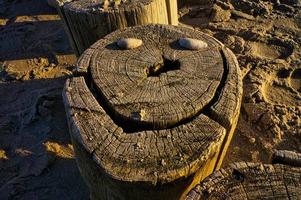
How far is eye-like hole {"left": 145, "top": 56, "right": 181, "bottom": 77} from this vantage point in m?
2.89

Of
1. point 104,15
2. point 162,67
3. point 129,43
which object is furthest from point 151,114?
point 104,15

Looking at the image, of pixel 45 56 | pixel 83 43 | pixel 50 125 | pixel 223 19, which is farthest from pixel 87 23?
pixel 223 19

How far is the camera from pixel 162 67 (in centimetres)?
294

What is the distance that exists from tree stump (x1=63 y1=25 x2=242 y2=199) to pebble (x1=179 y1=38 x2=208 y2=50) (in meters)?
0.03

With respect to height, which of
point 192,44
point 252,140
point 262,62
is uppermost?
point 192,44

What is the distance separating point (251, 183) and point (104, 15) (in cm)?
221

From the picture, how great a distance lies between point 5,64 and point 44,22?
995 mm

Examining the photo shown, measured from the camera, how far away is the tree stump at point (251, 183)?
6.59ft

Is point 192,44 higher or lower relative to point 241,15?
higher

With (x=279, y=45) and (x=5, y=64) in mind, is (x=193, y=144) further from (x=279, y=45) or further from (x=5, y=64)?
(x=5, y=64)

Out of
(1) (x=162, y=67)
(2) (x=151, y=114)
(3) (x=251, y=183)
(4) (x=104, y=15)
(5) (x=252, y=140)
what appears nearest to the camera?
(3) (x=251, y=183)

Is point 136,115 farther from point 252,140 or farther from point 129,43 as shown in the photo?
point 252,140

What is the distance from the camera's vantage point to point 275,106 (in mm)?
4172

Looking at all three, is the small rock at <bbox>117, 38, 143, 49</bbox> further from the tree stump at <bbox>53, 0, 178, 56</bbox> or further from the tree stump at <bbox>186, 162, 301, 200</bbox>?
the tree stump at <bbox>186, 162, 301, 200</bbox>
